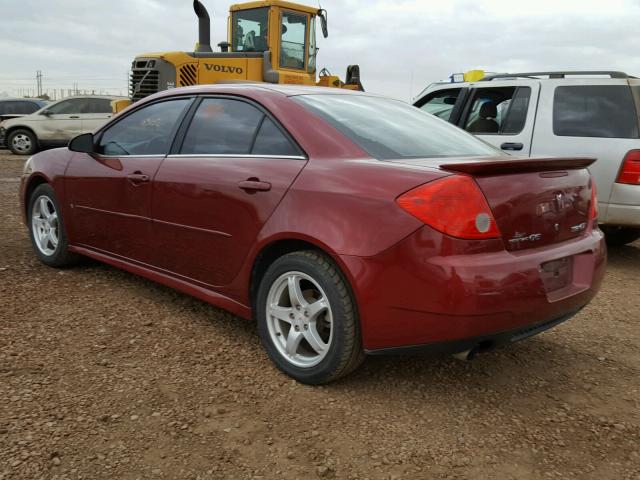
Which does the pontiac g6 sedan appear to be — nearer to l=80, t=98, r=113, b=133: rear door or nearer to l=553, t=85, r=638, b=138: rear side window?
l=553, t=85, r=638, b=138: rear side window

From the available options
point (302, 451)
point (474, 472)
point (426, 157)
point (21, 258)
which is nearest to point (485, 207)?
point (426, 157)

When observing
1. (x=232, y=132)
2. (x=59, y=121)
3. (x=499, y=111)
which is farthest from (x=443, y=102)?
(x=59, y=121)

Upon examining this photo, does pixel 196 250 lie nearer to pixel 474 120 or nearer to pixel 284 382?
pixel 284 382

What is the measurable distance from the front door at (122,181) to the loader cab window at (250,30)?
7.38m

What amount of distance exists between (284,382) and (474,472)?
104cm

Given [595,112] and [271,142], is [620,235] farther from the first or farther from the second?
[271,142]

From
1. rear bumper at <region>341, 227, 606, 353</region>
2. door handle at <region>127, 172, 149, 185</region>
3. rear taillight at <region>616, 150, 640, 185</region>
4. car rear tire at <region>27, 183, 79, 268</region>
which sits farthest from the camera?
rear taillight at <region>616, 150, 640, 185</region>

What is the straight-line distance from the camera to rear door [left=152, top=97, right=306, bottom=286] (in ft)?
9.87

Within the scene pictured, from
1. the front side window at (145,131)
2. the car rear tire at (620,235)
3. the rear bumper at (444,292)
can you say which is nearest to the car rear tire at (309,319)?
the rear bumper at (444,292)

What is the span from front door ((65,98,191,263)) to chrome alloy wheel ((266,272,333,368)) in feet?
3.91

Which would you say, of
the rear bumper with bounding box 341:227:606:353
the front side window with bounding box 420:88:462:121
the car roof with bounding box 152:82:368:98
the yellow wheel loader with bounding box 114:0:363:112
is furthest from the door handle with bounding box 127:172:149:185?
the yellow wheel loader with bounding box 114:0:363:112

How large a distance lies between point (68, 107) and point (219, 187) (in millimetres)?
14489

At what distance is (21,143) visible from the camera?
631 inches

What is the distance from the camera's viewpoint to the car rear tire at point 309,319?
2.65 metres
